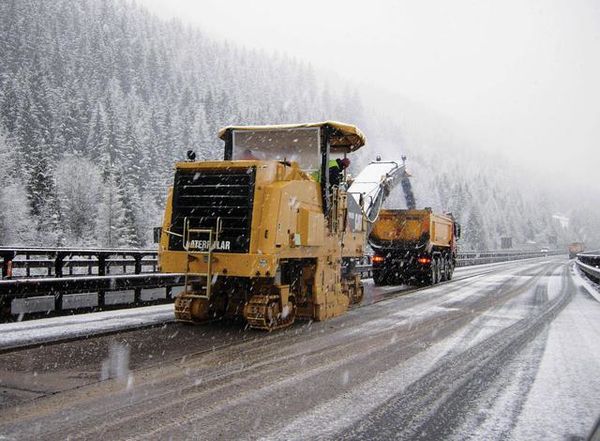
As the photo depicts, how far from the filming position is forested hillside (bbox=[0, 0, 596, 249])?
53.9 metres

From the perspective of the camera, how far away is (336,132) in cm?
970

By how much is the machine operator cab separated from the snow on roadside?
325 cm

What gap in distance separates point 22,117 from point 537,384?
73.4 metres

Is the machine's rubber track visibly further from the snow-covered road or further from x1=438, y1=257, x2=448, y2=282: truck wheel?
x1=438, y1=257, x2=448, y2=282: truck wheel

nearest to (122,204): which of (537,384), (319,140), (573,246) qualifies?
(319,140)

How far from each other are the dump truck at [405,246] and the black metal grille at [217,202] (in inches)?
461

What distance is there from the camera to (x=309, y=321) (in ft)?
30.5

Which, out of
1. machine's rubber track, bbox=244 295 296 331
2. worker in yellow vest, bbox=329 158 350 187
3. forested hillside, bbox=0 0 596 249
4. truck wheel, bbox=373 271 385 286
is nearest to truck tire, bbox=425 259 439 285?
truck wheel, bbox=373 271 385 286

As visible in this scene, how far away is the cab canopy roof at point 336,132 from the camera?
9.46m

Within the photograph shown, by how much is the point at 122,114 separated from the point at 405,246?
7034 centimetres

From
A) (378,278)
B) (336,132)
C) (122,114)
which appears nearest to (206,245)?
(336,132)

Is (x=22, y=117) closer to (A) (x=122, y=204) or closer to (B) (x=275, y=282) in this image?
(A) (x=122, y=204)

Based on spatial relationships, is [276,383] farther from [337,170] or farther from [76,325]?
[337,170]

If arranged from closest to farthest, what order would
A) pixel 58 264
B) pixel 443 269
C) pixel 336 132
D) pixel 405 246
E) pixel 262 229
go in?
pixel 262 229
pixel 336 132
pixel 58 264
pixel 405 246
pixel 443 269
